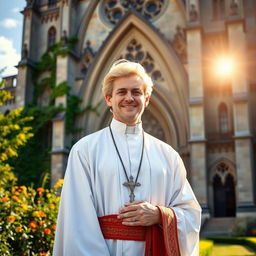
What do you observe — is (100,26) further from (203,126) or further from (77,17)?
(203,126)

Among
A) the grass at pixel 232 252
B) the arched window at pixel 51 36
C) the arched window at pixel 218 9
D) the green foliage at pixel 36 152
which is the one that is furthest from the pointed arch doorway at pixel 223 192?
the arched window at pixel 51 36

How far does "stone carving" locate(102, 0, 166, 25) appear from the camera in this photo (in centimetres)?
2012

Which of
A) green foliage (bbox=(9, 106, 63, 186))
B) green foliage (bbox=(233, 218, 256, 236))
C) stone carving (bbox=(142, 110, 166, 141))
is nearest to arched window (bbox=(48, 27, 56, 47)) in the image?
green foliage (bbox=(9, 106, 63, 186))

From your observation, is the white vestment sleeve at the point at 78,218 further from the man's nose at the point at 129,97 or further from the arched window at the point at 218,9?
the arched window at the point at 218,9

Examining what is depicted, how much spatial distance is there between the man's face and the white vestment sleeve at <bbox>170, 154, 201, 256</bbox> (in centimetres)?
58

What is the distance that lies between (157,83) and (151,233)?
16.6 m

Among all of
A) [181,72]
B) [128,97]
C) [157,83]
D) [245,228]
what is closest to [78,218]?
[128,97]

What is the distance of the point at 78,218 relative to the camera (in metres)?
2.46

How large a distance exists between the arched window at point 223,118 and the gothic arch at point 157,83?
1662 mm

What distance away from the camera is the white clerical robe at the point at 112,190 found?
2.44m

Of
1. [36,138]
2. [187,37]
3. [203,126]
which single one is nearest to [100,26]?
[187,37]

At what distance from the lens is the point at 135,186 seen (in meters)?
2.67

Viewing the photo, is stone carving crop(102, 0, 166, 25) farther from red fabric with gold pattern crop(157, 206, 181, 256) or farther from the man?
red fabric with gold pattern crop(157, 206, 181, 256)

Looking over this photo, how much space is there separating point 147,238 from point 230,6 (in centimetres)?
1664
